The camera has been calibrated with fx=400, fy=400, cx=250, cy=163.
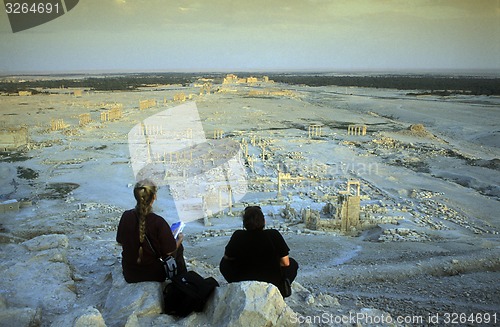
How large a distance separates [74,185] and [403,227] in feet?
42.1

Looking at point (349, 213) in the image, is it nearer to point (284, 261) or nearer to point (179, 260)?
point (284, 261)

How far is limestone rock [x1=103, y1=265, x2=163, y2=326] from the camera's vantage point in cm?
346

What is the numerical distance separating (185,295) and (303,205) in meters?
10.7

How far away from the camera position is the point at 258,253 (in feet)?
12.2

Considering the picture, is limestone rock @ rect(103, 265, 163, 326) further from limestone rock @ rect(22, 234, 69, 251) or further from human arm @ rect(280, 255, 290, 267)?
limestone rock @ rect(22, 234, 69, 251)

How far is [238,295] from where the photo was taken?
3.37m

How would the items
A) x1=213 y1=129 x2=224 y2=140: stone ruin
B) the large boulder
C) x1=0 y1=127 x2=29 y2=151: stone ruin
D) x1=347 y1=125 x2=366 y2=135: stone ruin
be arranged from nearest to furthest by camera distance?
the large boulder < x1=0 y1=127 x2=29 y2=151: stone ruin < x1=213 y1=129 x2=224 y2=140: stone ruin < x1=347 y1=125 x2=366 y2=135: stone ruin

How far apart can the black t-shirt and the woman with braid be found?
0.59 metres

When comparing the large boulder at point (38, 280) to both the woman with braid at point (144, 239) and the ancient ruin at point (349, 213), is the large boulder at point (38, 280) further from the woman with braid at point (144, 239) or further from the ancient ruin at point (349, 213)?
the ancient ruin at point (349, 213)
